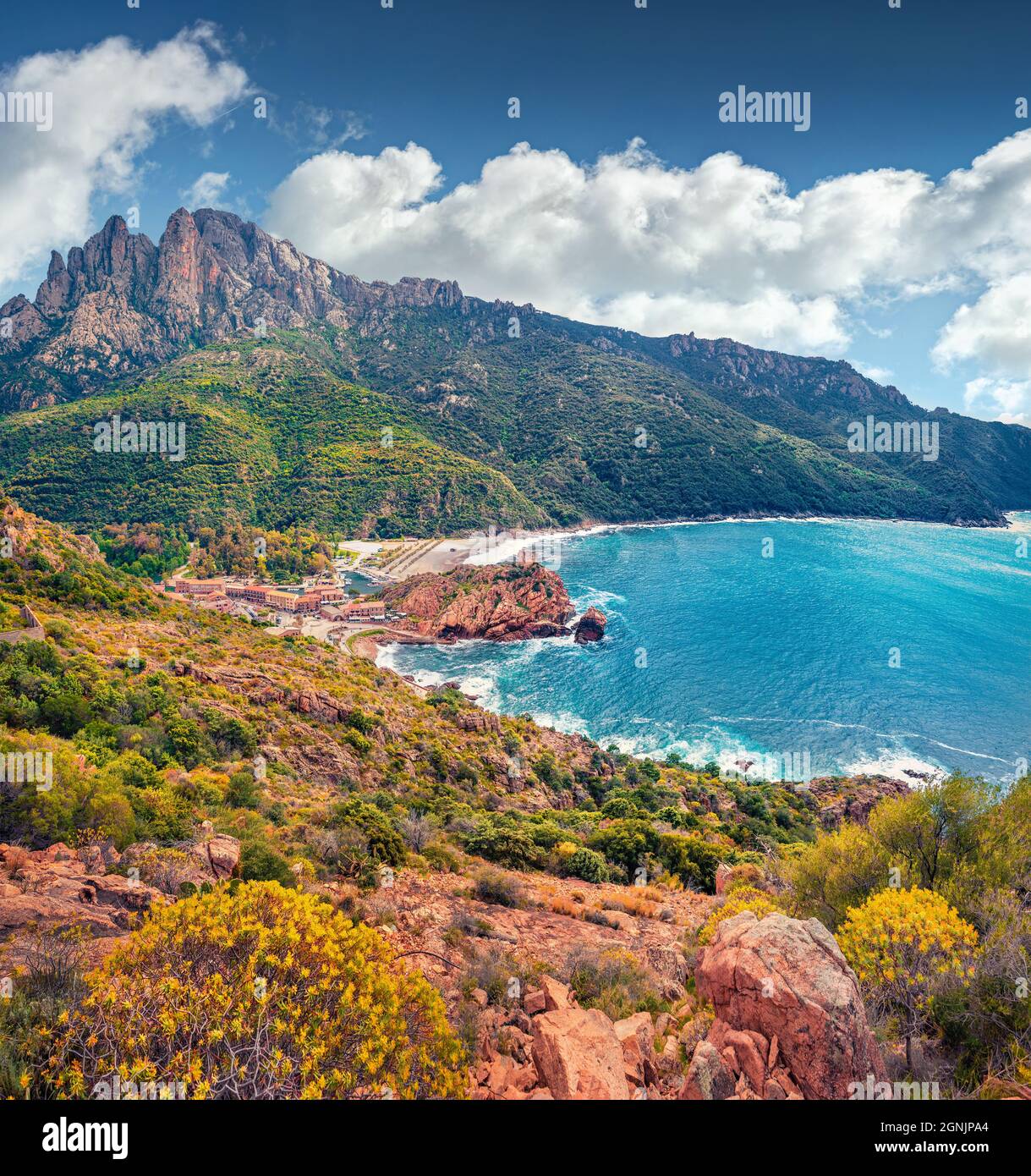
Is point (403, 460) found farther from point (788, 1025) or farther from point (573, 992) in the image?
point (788, 1025)

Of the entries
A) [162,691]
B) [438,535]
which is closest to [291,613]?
[438,535]

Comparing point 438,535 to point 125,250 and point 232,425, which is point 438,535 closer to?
point 232,425

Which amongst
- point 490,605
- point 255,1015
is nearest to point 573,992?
point 255,1015

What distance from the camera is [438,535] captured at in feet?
399

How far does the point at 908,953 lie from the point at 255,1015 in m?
9.22

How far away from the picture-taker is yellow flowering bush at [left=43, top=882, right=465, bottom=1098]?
4.82 metres

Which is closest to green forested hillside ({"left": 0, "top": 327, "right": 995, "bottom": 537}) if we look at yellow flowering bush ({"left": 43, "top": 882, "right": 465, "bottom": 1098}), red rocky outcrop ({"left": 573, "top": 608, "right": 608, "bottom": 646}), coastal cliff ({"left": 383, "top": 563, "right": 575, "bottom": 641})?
coastal cliff ({"left": 383, "top": 563, "right": 575, "bottom": 641})

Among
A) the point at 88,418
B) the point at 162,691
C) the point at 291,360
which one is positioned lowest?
the point at 162,691

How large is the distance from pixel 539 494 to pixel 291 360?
88.6 m

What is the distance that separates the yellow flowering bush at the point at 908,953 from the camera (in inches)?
315

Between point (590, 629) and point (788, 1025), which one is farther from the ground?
point (788, 1025)

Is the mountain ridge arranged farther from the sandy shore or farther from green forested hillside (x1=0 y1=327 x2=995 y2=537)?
the sandy shore

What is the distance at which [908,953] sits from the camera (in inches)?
340
